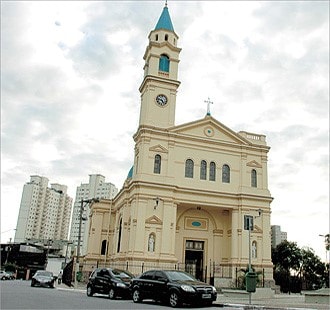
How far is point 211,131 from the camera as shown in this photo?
38.0m

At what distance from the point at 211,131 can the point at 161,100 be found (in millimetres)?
5418

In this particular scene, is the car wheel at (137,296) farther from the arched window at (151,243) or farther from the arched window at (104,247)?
the arched window at (104,247)

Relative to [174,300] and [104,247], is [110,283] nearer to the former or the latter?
[174,300]

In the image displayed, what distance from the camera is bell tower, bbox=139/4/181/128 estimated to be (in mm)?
37094

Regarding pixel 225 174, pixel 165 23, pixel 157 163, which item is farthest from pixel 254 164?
pixel 165 23

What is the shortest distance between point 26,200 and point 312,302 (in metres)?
80.9

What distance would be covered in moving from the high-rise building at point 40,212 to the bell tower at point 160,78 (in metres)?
53.3

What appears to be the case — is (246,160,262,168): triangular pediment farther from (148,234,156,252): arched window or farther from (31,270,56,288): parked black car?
(31,270,56,288): parked black car

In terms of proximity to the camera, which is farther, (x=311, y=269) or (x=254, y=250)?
(x=311, y=269)

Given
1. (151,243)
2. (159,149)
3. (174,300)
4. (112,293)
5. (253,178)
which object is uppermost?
(159,149)

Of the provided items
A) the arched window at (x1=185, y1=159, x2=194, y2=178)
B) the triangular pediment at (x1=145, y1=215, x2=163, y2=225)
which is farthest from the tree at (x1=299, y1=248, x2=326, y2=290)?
the triangular pediment at (x1=145, y1=215, x2=163, y2=225)

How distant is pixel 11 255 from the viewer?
89.8 m

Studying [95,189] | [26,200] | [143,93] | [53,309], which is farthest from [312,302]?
[26,200]

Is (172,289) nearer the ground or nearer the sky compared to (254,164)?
nearer the ground
